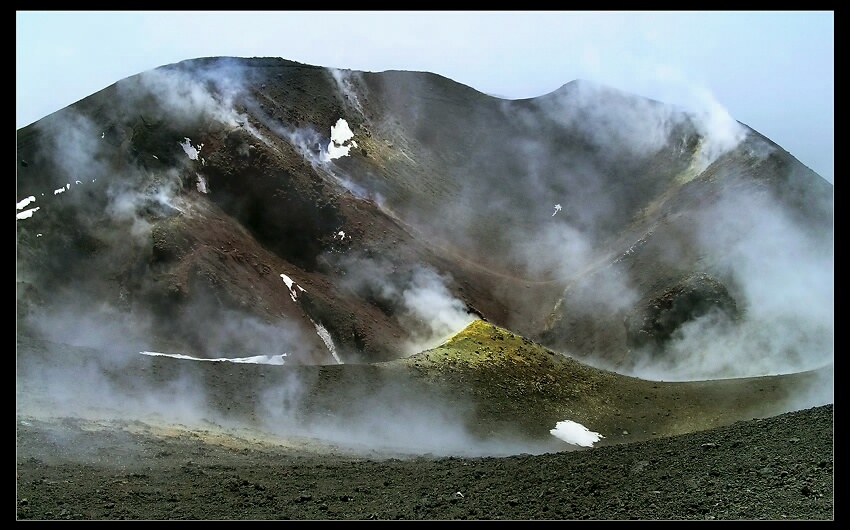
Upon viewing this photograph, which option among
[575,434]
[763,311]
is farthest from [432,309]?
[763,311]

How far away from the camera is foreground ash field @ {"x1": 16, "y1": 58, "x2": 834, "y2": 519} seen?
52.5 ft

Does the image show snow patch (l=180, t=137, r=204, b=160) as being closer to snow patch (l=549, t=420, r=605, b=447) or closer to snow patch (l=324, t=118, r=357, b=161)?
snow patch (l=324, t=118, r=357, b=161)

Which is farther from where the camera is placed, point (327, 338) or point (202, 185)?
point (202, 185)

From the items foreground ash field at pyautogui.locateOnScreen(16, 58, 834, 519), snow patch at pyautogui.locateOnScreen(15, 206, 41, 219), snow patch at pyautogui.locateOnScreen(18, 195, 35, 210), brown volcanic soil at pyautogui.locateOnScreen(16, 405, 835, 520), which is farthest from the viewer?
snow patch at pyautogui.locateOnScreen(18, 195, 35, 210)

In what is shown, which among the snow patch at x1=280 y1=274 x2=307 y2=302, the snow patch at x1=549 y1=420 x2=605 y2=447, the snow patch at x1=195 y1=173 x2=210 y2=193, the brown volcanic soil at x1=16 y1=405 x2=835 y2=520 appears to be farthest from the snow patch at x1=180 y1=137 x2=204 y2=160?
the snow patch at x1=549 y1=420 x2=605 y2=447

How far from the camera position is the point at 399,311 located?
41.9m

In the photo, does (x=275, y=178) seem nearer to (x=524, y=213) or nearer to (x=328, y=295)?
(x=328, y=295)

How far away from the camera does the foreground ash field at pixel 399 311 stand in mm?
16016

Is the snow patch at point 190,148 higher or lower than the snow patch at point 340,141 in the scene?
lower

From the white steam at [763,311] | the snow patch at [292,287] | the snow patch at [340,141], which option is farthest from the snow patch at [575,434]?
the snow patch at [340,141]

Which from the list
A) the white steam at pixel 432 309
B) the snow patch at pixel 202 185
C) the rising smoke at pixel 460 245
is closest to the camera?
the rising smoke at pixel 460 245

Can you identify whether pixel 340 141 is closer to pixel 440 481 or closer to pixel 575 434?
pixel 575 434

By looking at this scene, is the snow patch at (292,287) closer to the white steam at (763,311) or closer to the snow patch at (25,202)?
the snow patch at (25,202)

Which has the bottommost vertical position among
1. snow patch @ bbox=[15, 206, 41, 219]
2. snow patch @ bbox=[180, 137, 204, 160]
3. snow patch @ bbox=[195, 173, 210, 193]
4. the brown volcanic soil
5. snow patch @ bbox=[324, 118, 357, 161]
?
the brown volcanic soil
